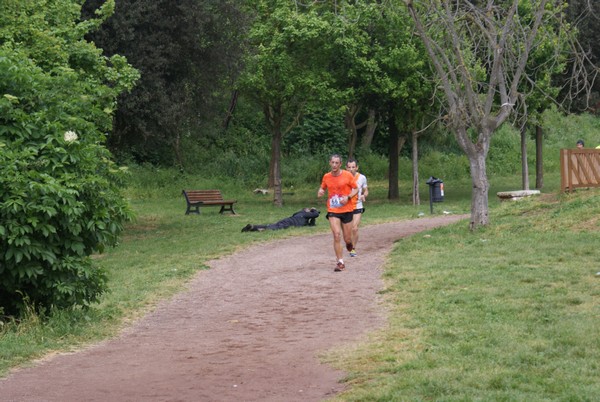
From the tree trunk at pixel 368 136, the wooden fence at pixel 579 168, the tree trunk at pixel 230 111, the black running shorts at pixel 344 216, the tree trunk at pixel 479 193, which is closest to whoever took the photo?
the black running shorts at pixel 344 216

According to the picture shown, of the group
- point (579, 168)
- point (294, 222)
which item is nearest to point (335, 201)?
point (294, 222)

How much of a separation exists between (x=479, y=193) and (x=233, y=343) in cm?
1039

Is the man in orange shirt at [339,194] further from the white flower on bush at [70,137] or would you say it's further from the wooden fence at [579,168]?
the wooden fence at [579,168]

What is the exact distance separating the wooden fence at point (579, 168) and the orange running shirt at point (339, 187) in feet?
29.5

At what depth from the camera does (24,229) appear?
9898 millimetres

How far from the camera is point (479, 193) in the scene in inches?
747

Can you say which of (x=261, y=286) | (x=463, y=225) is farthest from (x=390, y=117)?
(x=261, y=286)

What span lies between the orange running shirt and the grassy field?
3.89ft

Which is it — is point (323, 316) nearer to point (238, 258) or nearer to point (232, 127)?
point (238, 258)

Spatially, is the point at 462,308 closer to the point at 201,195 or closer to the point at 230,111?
the point at 201,195

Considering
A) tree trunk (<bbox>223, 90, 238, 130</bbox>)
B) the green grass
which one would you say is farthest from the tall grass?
tree trunk (<bbox>223, 90, 238, 130</bbox>)

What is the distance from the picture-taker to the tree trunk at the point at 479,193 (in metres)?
18.9

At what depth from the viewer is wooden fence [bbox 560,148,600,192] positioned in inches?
878

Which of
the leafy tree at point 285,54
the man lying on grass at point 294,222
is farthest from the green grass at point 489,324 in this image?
the leafy tree at point 285,54
